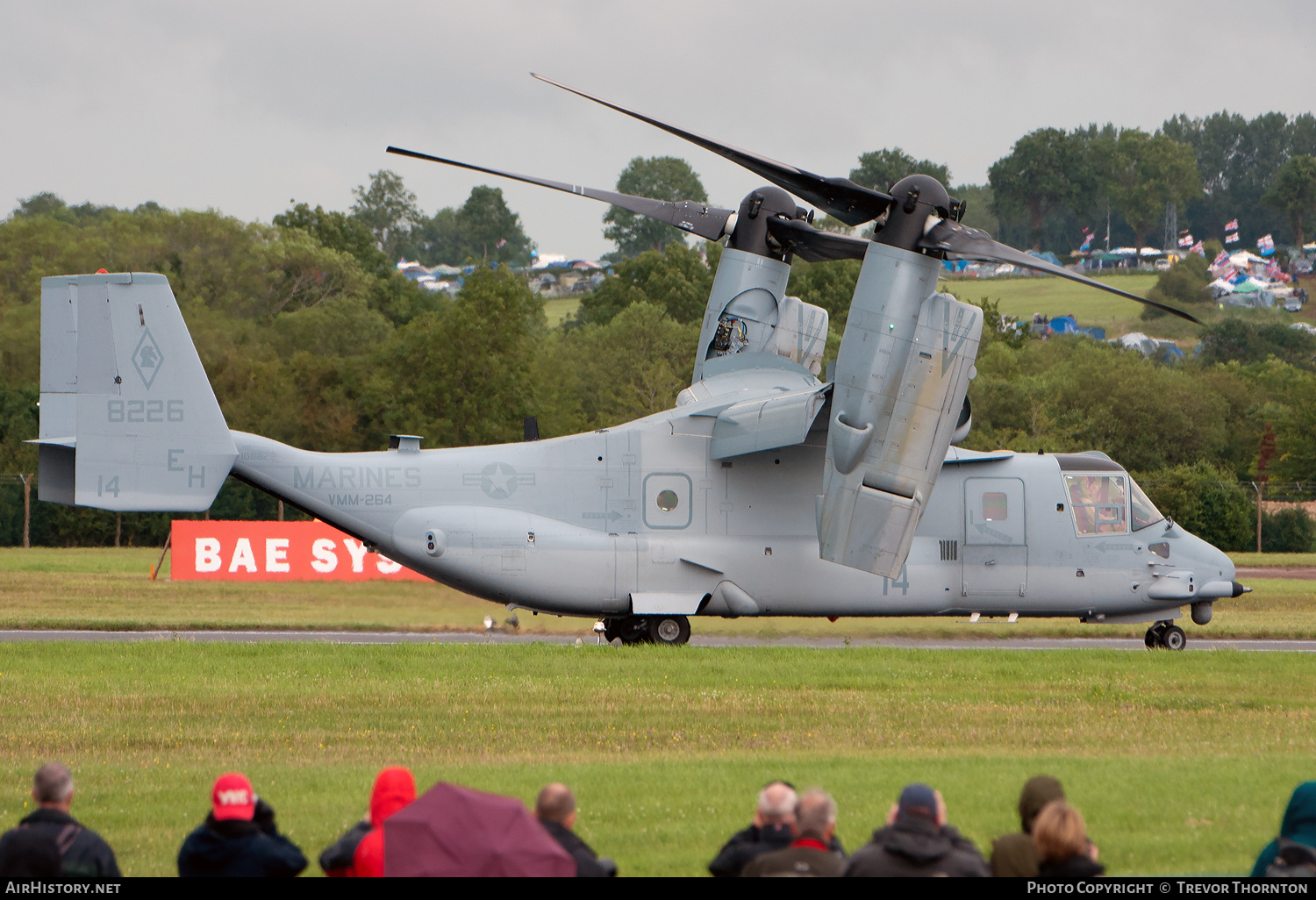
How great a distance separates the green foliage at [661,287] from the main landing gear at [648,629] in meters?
68.9

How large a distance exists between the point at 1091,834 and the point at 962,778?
73.9 inches

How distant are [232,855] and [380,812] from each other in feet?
2.68

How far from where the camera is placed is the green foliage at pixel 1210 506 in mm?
48438

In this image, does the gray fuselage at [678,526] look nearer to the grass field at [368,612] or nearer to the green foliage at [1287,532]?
the grass field at [368,612]

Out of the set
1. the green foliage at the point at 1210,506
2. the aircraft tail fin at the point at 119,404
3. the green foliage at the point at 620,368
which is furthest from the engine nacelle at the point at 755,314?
the green foliage at the point at 620,368

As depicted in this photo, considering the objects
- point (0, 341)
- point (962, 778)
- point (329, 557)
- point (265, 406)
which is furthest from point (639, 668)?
point (0, 341)

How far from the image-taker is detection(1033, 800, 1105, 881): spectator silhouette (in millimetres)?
6582

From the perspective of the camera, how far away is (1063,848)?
6.61m

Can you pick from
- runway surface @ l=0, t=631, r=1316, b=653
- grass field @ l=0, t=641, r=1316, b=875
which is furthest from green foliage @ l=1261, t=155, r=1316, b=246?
grass field @ l=0, t=641, r=1316, b=875

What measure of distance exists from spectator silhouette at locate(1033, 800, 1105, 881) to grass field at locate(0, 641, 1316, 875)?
2927 millimetres

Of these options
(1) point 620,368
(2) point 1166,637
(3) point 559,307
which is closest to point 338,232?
(1) point 620,368

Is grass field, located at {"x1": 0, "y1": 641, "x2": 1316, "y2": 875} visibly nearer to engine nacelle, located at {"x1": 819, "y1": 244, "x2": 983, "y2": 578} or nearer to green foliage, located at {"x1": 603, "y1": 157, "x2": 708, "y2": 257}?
engine nacelle, located at {"x1": 819, "y1": 244, "x2": 983, "y2": 578}

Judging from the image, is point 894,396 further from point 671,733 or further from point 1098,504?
point 671,733

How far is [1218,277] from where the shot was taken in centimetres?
16750
